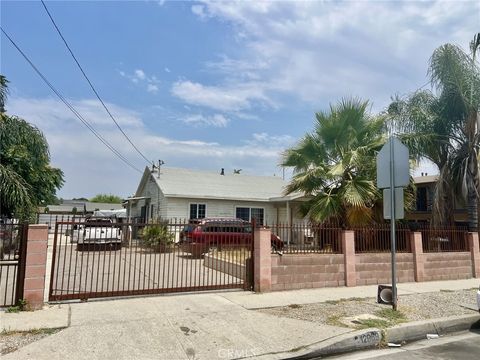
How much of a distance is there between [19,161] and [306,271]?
13.3 metres

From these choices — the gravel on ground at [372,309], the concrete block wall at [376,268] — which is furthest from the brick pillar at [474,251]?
the gravel on ground at [372,309]

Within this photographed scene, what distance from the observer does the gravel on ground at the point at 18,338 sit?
546 cm

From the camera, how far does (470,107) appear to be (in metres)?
14.8

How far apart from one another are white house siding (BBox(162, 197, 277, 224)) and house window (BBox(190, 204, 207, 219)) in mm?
196

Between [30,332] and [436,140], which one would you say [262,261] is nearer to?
[30,332]

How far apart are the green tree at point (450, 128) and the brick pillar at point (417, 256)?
11.1 feet

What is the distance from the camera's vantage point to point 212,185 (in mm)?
25578

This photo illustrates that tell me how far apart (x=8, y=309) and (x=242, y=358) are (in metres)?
4.41

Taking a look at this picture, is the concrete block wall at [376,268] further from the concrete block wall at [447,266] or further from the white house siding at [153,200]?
the white house siding at [153,200]

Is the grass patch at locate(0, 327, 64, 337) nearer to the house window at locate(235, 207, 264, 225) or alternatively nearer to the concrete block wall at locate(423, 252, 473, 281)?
the concrete block wall at locate(423, 252, 473, 281)

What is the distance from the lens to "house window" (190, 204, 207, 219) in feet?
77.4

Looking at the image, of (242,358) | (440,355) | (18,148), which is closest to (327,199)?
(440,355)

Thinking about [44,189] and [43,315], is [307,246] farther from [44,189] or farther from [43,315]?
[44,189]

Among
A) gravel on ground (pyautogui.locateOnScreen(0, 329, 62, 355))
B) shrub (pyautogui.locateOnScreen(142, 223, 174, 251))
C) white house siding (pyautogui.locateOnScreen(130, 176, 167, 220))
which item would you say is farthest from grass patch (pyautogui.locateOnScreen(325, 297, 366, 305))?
white house siding (pyautogui.locateOnScreen(130, 176, 167, 220))
